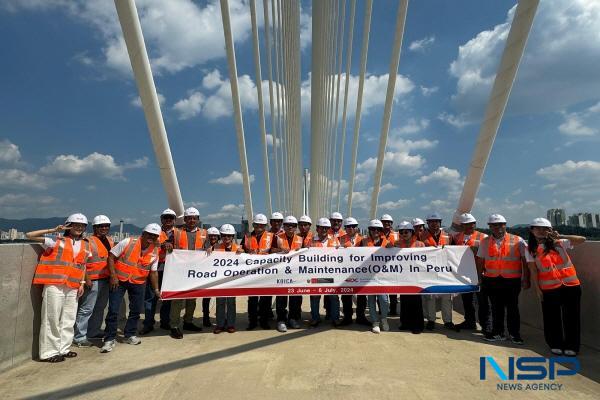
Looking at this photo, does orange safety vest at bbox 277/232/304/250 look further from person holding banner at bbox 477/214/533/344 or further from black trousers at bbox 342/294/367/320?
person holding banner at bbox 477/214/533/344

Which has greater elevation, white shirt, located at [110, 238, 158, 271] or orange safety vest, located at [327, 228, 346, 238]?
orange safety vest, located at [327, 228, 346, 238]

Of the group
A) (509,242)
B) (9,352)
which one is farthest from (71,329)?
(509,242)

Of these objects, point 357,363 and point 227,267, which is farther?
point 227,267

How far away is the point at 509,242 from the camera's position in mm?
5750

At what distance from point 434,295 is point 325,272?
6.46 ft

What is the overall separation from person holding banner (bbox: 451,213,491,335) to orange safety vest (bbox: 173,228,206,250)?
482cm

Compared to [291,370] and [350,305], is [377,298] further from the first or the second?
[291,370]

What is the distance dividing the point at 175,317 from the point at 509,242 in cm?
555

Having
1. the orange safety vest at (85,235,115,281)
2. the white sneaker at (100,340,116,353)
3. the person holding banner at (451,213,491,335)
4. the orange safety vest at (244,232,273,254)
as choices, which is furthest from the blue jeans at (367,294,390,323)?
the orange safety vest at (85,235,115,281)

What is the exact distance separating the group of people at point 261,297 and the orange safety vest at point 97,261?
2 centimetres

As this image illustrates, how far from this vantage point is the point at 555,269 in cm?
499

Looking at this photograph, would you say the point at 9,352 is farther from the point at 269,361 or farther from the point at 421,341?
the point at 421,341

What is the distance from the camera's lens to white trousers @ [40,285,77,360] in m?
4.79

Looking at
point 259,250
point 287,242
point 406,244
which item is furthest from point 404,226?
point 259,250
